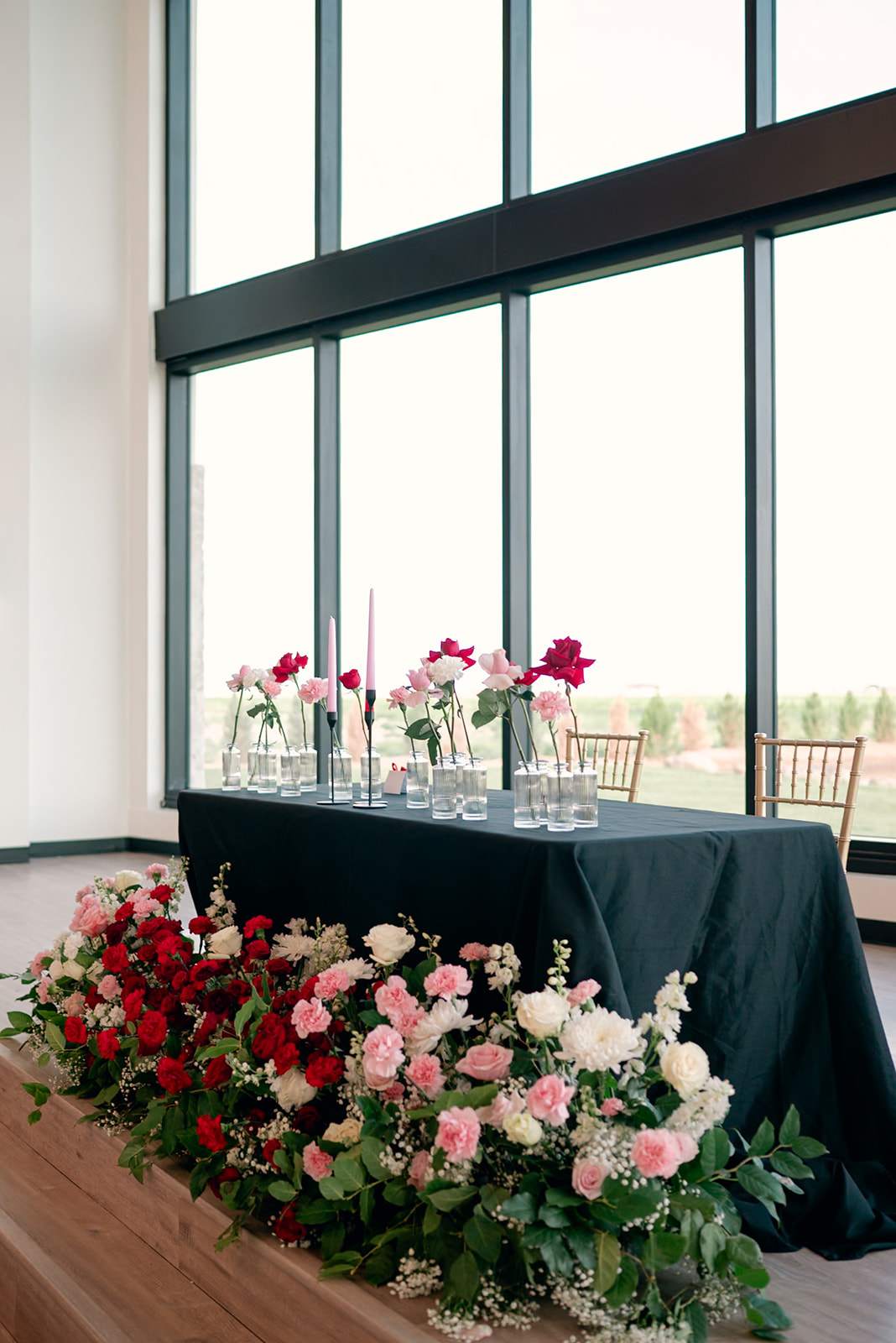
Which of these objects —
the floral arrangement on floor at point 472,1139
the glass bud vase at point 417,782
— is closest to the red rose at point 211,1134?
the floral arrangement on floor at point 472,1139

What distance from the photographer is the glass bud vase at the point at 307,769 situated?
3000 mm

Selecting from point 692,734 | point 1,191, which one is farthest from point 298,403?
point 692,734

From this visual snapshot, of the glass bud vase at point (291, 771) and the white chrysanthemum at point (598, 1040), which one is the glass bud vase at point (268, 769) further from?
the white chrysanthemum at point (598, 1040)

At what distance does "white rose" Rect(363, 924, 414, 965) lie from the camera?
6.54ft

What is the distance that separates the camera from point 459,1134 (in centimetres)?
163

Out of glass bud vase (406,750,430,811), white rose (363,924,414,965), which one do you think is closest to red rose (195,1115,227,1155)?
white rose (363,924,414,965)

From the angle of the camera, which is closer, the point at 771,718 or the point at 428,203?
the point at 771,718

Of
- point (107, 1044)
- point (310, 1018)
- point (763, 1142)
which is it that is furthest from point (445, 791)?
point (763, 1142)

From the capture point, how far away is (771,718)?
15.4 ft

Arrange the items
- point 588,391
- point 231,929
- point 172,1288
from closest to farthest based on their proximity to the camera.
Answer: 1. point 172,1288
2. point 231,929
3. point 588,391

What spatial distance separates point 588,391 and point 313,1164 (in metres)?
8.60

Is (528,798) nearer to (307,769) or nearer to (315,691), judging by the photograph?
(315,691)

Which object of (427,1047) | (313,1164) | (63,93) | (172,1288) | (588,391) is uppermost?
(63,93)

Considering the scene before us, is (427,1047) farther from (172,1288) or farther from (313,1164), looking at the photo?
(172,1288)
